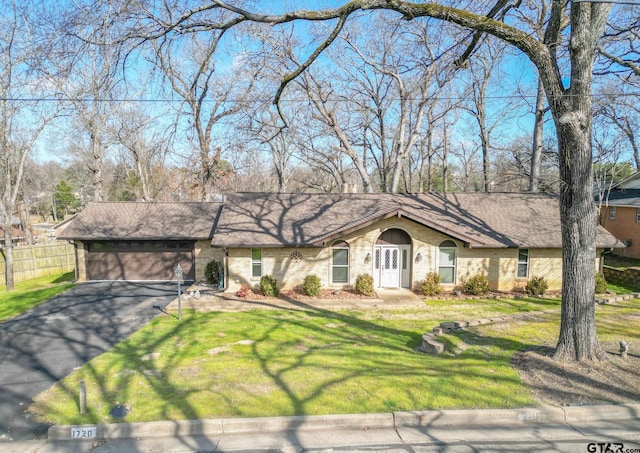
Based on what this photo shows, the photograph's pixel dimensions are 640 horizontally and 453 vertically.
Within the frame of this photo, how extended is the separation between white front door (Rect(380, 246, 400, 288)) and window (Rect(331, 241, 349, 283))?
167 centimetres

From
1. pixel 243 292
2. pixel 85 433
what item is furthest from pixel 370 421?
pixel 243 292

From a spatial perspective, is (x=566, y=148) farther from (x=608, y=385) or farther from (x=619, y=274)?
(x=619, y=274)

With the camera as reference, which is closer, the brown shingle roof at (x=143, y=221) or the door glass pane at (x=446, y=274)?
the door glass pane at (x=446, y=274)

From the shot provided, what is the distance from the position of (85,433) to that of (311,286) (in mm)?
10349

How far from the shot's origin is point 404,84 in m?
25.8

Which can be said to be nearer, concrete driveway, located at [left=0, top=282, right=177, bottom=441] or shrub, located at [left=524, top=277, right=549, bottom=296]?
concrete driveway, located at [left=0, top=282, right=177, bottom=441]

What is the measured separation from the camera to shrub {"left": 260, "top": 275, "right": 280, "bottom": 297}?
15.8 m

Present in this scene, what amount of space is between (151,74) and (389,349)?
8986 millimetres

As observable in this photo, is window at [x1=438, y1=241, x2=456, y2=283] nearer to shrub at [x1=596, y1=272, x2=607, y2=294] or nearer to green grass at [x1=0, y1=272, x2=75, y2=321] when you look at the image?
shrub at [x1=596, y1=272, x2=607, y2=294]

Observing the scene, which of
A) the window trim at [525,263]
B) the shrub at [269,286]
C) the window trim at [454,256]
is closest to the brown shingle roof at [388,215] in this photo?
the window trim at [525,263]

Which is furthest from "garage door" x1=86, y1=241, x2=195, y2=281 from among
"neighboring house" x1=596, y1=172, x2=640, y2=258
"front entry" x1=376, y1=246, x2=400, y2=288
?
"neighboring house" x1=596, y1=172, x2=640, y2=258

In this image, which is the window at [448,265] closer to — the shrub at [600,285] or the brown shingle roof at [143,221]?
the shrub at [600,285]

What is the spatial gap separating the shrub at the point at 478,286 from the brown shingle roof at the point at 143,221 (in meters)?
12.9

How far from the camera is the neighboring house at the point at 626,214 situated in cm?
2472
